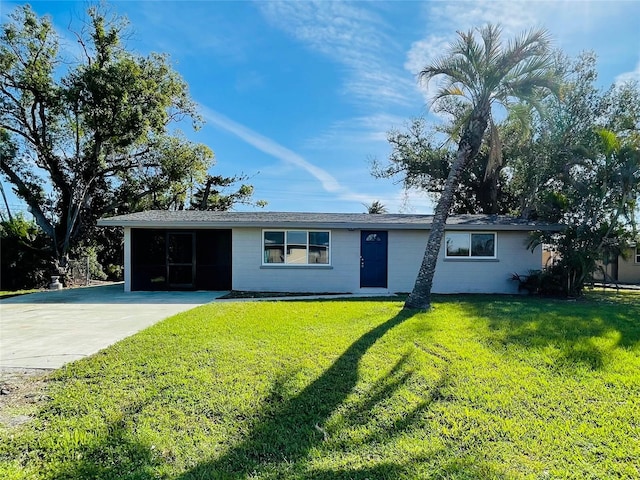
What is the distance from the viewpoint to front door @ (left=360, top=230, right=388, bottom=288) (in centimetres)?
1280

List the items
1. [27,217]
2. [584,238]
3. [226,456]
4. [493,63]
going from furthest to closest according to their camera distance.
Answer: [27,217] → [584,238] → [493,63] → [226,456]

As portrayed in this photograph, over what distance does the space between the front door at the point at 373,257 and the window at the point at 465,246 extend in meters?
2.24

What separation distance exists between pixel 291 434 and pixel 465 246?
36.3ft

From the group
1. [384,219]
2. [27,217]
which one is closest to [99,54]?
[27,217]

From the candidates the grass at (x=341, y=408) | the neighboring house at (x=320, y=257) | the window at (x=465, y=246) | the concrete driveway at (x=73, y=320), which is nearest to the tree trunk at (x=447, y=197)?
the grass at (x=341, y=408)

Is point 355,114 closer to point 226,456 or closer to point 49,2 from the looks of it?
point 49,2

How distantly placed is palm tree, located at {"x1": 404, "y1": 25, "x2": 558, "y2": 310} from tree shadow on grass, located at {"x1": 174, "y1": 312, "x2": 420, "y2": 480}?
493 centimetres

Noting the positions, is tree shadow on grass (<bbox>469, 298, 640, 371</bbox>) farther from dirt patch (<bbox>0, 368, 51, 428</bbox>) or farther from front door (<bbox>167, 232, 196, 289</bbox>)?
front door (<bbox>167, 232, 196, 289</bbox>)

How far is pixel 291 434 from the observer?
314 centimetres

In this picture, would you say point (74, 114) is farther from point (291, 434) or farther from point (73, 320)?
point (291, 434)

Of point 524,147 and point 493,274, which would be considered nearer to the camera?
point 493,274

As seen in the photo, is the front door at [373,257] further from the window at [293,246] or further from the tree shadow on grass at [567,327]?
the tree shadow on grass at [567,327]

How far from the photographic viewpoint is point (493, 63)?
845 centimetres

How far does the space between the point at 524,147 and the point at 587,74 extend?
3.84m
